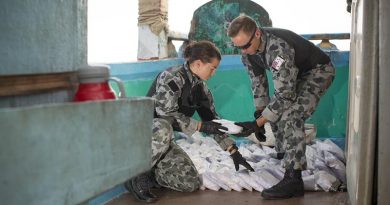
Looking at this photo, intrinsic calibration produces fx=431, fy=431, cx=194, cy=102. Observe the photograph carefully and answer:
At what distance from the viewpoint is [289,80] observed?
3111 millimetres

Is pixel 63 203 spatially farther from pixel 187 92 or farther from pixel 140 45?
pixel 140 45

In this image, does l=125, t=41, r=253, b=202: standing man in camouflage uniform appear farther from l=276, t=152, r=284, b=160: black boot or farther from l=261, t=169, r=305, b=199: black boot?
l=276, t=152, r=284, b=160: black boot

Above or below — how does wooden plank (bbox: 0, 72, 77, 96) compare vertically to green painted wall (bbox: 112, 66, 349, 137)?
above

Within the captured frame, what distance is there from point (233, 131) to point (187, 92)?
493mm

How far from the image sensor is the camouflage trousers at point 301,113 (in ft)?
10.5

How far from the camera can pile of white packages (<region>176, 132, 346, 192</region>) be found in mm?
3359

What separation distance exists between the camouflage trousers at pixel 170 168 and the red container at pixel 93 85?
2016 mm

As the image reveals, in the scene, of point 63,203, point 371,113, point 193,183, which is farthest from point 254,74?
point 63,203

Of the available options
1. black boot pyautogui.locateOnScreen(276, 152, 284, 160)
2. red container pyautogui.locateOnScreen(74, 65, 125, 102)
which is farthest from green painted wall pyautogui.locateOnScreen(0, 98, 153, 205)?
black boot pyautogui.locateOnScreen(276, 152, 284, 160)

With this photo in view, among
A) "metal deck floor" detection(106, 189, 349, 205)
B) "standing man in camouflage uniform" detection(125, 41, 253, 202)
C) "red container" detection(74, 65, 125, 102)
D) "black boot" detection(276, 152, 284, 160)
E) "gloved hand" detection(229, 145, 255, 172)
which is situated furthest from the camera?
"black boot" detection(276, 152, 284, 160)

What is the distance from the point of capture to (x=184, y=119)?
11.1ft

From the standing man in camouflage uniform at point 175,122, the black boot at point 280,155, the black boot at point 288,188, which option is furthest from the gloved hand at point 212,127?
the black boot at point 280,155

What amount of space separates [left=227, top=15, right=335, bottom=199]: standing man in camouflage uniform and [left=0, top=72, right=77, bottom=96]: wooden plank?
2.07 metres

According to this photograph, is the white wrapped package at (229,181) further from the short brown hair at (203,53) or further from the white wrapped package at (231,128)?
the short brown hair at (203,53)
